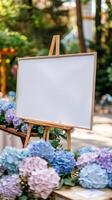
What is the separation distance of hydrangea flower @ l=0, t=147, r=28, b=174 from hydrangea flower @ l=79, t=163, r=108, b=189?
15.5 inches

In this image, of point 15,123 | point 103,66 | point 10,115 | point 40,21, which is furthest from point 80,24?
point 15,123

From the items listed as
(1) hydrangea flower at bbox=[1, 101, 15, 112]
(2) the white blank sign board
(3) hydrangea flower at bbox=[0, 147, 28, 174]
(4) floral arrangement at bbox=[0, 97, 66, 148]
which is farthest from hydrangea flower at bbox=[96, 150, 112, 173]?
(1) hydrangea flower at bbox=[1, 101, 15, 112]

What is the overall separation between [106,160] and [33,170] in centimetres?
49

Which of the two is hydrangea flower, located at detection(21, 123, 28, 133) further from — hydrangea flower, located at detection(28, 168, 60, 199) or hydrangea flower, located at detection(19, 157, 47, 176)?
hydrangea flower, located at detection(28, 168, 60, 199)

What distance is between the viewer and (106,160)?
2.91 m

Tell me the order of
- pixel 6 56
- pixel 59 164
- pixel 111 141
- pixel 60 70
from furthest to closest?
pixel 6 56 < pixel 111 141 < pixel 60 70 < pixel 59 164

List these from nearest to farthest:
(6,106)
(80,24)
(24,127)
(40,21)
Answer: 1. (24,127)
2. (6,106)
3. (80,24)
4. (40,21)

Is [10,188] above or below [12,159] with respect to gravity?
below

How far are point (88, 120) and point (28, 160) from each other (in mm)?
591

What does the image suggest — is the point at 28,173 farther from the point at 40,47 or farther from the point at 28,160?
the point at 40,47

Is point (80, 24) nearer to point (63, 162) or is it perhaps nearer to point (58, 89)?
point (58, 89)

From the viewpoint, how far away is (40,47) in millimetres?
16703

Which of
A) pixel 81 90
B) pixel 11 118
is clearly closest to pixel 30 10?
pixel 11 118

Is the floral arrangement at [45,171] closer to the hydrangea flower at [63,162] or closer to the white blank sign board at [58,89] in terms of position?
the hydrangea flower at [63,162]
